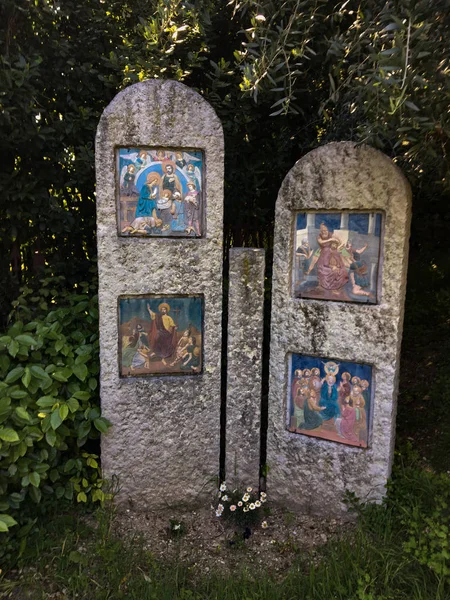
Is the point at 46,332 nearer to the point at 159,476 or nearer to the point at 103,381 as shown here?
the point at 103,381

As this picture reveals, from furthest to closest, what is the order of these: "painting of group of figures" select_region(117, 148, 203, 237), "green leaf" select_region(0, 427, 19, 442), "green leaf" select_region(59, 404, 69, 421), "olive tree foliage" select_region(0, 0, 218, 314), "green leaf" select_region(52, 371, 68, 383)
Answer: "olive tree foliage" select_region(0, 0, 218, 314) < "painting of group of figures" select_region(117, 148, 203, 237) < "green leaf" select_region(52, 371, 68, 383) < "green leaf" select_region(59, 404, 69, 421) < "green leaf" select_region(0, 427, 19, 442)

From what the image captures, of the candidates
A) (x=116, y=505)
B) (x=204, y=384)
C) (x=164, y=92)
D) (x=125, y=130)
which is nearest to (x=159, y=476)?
(x=116, y=505)

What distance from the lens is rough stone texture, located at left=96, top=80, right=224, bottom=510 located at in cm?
269

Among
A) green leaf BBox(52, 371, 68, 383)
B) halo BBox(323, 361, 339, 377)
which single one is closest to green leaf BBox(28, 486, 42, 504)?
green leaf BBox(52, 371, 68, 383)

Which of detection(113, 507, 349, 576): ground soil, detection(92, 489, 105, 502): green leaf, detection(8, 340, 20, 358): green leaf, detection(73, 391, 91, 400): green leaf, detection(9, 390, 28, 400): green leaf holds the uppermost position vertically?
detection(8, 340, 20, 358): green leaf

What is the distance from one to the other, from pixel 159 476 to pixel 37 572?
848 mm

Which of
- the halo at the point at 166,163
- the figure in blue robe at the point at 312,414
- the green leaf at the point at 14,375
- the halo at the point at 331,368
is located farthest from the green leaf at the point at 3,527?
the halo at the point at 166,163

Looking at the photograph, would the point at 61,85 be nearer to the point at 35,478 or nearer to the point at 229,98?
the point at 229,98

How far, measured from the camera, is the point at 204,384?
2.94m

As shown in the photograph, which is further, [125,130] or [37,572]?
[125,130]

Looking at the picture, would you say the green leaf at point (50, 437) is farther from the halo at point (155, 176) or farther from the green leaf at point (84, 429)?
the halo at point (155, 176)

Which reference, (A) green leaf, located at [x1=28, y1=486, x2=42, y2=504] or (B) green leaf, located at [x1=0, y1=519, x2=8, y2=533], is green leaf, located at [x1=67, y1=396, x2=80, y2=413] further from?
(B) green leaf, located at [x1=0, y1=519, x2=8, y2=533]

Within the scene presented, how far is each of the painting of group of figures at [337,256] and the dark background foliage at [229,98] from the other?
1.57 ft

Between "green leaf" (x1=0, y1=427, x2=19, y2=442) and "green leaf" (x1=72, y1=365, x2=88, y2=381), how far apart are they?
508 millimetres
